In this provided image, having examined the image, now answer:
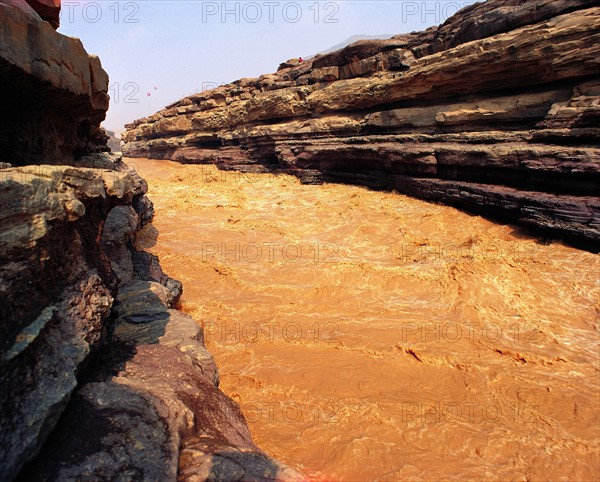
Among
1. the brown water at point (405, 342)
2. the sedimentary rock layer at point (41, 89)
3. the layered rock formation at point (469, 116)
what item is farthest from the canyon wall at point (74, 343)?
the layered rock formation at point (469, 116)

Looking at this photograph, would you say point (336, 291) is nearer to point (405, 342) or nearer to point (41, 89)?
point (405, 342)

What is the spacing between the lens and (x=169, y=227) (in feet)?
36.0

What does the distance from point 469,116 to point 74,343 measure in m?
11.6

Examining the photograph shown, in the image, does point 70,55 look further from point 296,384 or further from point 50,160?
point 296,384

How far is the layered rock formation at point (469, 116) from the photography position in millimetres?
8156

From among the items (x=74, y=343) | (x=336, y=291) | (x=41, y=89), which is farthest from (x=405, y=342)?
(x=41, y=89)

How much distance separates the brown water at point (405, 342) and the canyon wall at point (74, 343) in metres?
0.90

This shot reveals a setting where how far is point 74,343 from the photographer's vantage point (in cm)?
277

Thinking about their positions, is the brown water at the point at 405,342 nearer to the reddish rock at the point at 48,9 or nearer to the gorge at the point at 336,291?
the gorge at the point at 336,291

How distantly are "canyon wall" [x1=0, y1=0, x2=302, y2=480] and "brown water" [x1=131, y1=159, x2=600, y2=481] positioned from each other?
2.96 feet

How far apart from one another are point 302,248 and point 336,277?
6.12 ft

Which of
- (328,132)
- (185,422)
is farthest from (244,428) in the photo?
(328,132)

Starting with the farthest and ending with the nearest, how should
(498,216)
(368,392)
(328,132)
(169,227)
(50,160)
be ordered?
(328,132)
(169,227)
(498,216)
(50,160)
(368,392)

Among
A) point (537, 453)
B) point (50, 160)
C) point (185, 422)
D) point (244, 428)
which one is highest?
point (50, 160)
